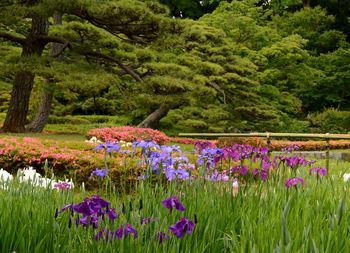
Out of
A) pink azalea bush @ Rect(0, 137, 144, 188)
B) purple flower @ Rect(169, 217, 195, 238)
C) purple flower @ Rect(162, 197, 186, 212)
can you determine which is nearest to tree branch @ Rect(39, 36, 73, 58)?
pink azalea bush @ Rect(0, 137, 144, 188)

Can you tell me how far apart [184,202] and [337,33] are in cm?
2775

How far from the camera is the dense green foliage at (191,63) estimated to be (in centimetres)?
1433

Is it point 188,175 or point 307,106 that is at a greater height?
point 307,106

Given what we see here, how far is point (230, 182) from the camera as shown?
3.61m

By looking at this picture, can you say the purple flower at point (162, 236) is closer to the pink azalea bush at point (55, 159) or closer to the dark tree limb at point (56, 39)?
the pink azalea bush at point (55, 159)

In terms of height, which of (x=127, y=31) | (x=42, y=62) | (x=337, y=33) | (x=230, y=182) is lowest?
(x=230, y=182)

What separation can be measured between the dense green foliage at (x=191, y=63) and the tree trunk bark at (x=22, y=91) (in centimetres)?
63

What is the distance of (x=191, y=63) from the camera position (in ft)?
58.2

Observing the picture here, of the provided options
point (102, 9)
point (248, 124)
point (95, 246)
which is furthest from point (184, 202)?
point (248, 124)

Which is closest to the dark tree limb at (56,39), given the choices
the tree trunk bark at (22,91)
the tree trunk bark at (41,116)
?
the tree trunk bark at (22,91)

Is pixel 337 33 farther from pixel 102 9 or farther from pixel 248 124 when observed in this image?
pixel 102 9

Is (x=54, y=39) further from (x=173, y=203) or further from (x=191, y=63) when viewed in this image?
(x=173, y=203)

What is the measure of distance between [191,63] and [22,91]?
5842mm

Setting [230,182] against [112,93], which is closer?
[230,182]
